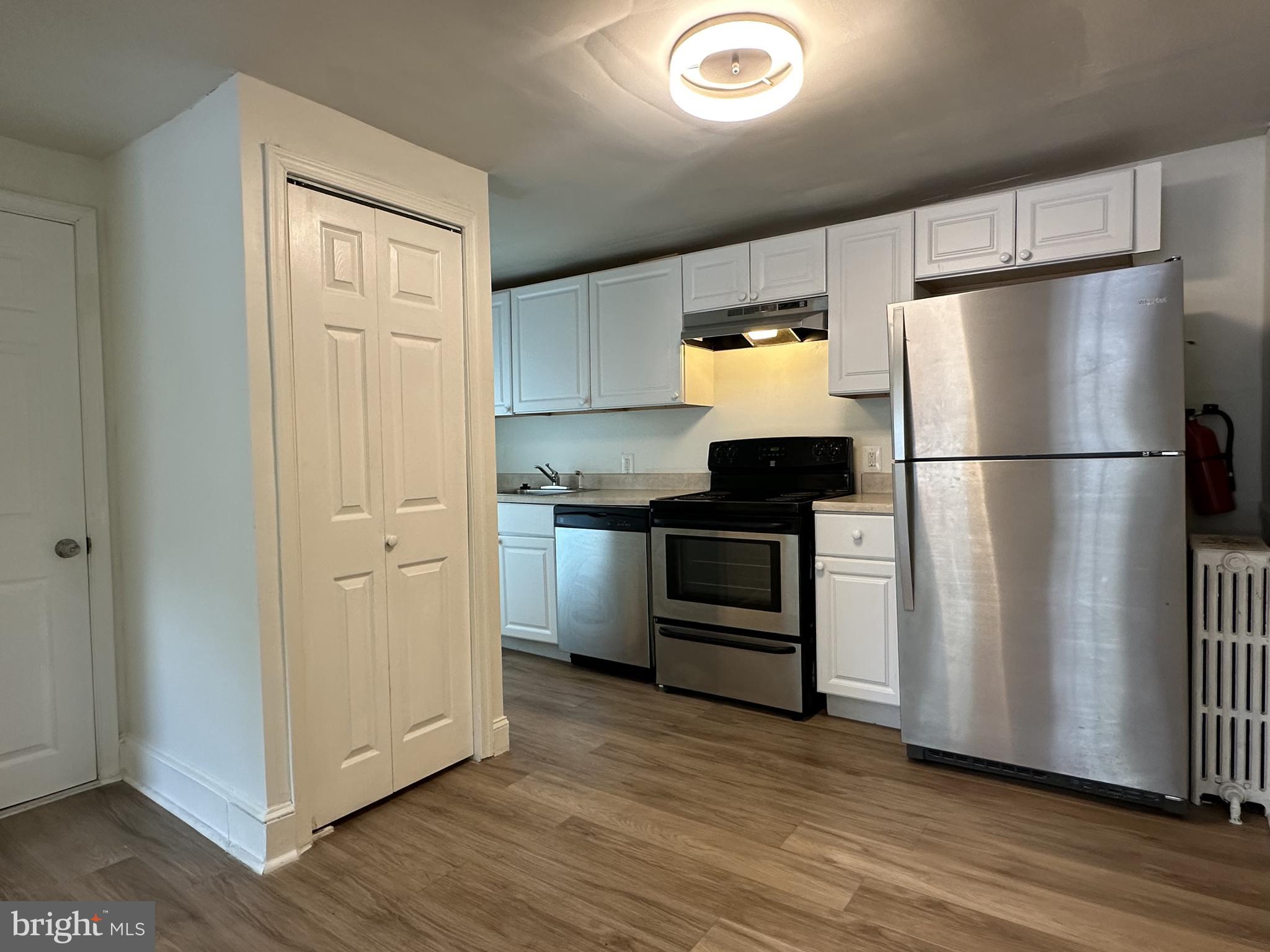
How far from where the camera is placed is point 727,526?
322cm

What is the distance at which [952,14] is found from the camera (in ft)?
5.90

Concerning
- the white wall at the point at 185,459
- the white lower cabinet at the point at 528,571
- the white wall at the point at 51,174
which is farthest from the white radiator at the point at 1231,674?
the white wall at the point at 51,174

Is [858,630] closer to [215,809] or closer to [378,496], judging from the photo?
[378,496]

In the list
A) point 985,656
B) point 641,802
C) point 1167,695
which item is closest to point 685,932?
point 641,802

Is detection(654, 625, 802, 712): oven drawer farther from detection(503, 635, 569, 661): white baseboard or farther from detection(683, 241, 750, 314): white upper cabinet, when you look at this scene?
detection(683, 241, 750, 314): white upper cabinet

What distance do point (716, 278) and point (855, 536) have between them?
1.44 m

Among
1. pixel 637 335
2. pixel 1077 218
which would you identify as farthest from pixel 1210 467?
pixel 637 335

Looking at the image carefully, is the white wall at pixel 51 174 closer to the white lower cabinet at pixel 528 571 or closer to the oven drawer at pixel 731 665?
the white lower cabinet at pixel 528 571

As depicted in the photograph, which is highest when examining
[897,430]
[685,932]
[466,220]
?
[466,220]

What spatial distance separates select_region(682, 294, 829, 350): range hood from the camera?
10.6ft

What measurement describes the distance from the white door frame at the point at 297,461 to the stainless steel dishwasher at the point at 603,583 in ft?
3.09

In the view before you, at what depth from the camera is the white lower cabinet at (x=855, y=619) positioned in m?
2.87

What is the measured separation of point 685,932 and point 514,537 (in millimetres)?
2554

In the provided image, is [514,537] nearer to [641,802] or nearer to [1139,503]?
[641,802]
